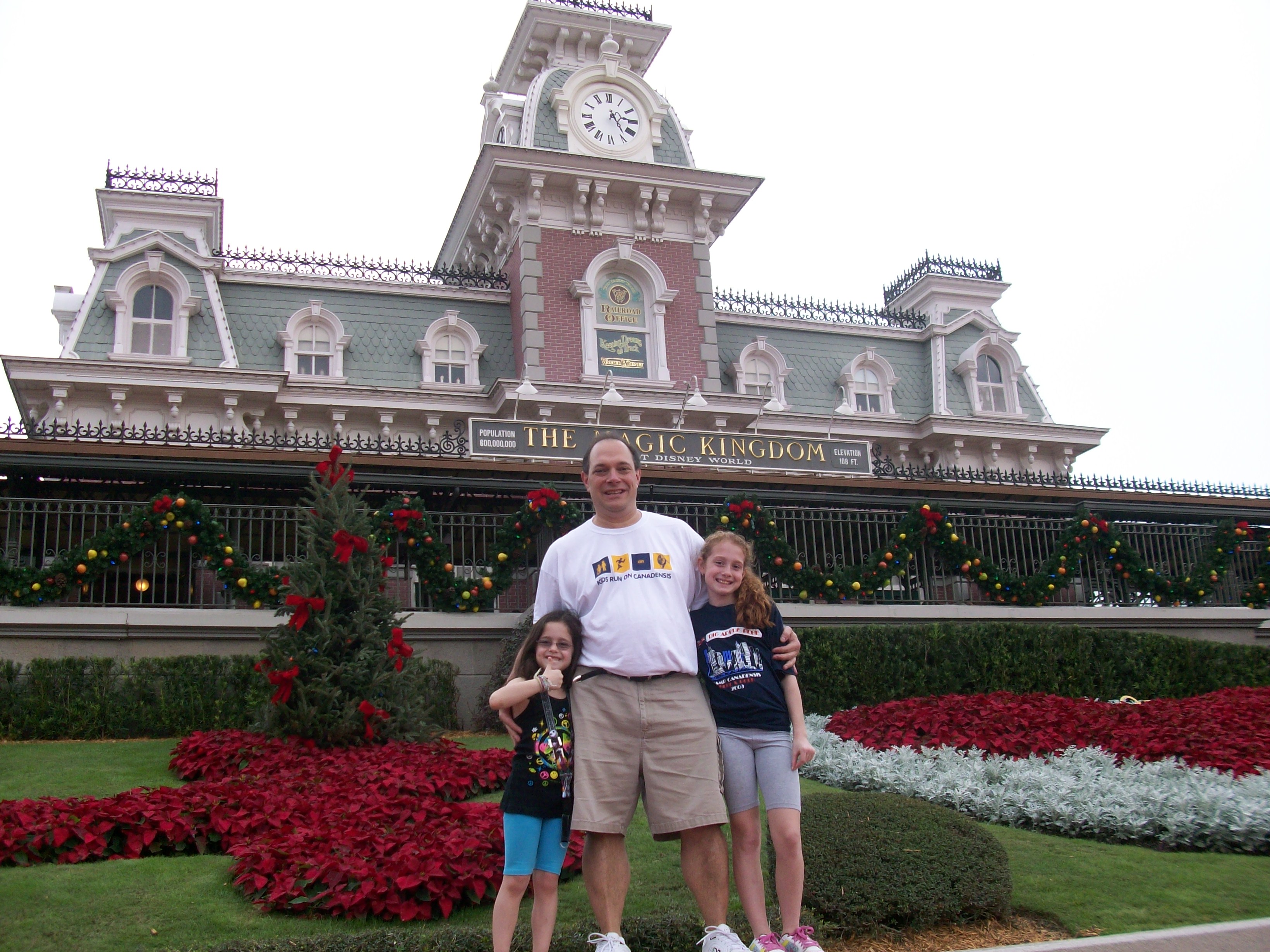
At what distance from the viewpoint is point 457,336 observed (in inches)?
947

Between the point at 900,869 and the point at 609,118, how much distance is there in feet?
72.7

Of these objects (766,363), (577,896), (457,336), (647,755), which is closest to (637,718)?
(647,755)

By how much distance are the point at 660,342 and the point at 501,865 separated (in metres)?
18.8

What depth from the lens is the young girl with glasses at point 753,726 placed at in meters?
4.48

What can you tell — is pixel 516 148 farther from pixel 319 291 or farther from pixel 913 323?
pixel 913 323

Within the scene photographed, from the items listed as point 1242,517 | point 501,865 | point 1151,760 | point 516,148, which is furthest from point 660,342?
point 501,865

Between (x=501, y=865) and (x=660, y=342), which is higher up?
(x=660, y=342)

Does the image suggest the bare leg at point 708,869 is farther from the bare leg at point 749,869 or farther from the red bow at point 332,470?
the red bow at point 332,470

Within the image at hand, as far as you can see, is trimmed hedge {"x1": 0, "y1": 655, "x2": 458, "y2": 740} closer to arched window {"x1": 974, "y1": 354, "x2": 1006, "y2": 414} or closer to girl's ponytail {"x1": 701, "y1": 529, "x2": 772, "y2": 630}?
girl's ponytail {"x1": 701, "y1": 529, "x2": 772, "y2": 630}

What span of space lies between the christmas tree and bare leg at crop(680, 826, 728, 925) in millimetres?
5048

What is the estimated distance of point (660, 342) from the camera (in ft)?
77.3

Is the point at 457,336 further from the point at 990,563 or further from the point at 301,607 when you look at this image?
the point at 301,607

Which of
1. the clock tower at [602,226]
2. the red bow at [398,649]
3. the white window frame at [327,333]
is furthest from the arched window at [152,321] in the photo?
the red bow at [398,649]

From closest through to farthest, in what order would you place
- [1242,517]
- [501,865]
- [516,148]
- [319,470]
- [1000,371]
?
[501,865] < [319,470] < [1242,517] < [516,148] < [1000,371]
